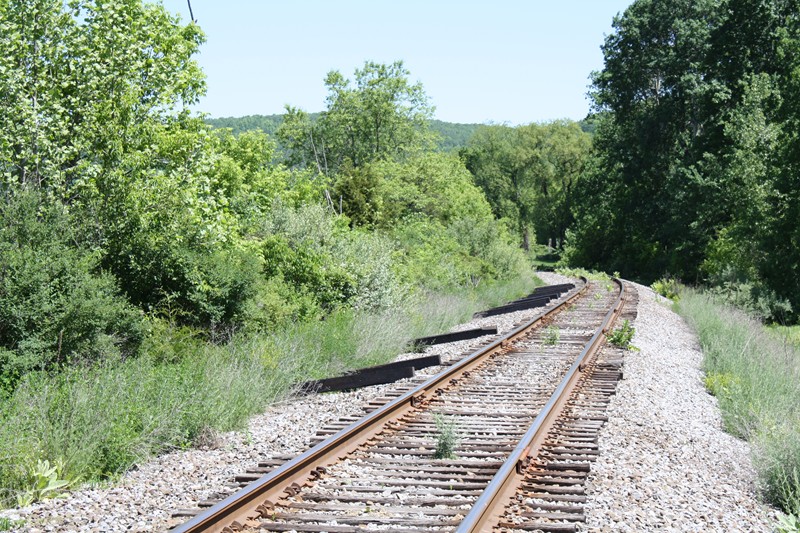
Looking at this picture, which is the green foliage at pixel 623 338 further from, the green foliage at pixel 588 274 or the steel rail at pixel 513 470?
the green foliage at pixel 588 274

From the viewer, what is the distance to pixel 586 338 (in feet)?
54.3

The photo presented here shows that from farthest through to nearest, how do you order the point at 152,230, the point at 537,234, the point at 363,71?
the point at 537,234, the point at 363,71, the point at 152,230

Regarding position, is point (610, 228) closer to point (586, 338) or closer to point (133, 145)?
point (586, 338)

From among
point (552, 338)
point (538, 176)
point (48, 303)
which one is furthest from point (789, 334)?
point (538, 176)

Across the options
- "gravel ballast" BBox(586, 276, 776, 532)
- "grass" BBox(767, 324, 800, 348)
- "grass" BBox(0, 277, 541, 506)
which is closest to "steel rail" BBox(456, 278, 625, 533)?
"gravel ballast" BBox(586, 276, 776, 532)

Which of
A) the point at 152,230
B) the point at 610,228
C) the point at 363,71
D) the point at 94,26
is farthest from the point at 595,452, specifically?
the point at 610,228

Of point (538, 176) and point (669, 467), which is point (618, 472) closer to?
point (669, 467)

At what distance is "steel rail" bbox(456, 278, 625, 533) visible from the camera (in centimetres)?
564

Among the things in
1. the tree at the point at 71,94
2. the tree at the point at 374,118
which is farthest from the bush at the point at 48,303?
the tree at the point at 374,118

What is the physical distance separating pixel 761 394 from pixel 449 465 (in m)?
5.35

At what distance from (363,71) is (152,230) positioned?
161 ft

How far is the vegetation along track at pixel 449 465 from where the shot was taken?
5801 millimetres

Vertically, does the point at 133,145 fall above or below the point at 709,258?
above

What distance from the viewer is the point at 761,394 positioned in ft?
34.8
